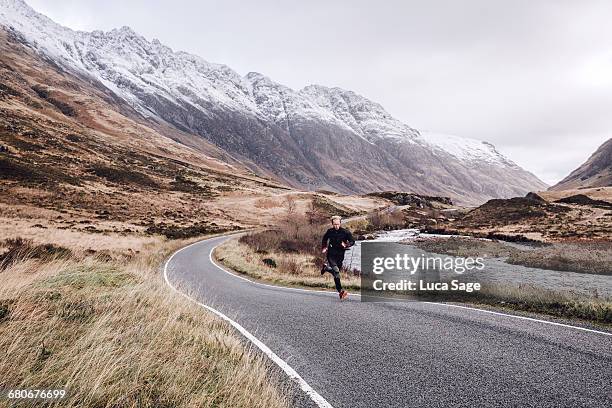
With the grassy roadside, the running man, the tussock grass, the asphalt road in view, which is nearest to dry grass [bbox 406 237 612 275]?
the tussock grass

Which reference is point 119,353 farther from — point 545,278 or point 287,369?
point 545,278

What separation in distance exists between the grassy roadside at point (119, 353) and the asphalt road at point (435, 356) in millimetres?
895

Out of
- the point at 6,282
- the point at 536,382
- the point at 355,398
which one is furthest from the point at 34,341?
the point at 536,382

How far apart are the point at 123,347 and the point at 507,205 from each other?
2745 inches

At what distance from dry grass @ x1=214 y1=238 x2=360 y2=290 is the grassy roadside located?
28.0 ft

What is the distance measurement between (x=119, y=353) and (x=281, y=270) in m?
17.3

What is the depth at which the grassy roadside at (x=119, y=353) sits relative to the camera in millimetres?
3580

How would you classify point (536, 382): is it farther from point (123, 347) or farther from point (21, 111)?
point (21, 111)

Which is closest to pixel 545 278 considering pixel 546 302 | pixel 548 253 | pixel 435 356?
pixel 548 253

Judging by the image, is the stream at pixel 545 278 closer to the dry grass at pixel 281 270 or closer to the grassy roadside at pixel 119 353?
the dry grass at pixel 281 270

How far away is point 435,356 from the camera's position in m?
5.55

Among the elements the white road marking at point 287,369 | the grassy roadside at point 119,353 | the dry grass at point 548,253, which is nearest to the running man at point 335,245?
the white road marking at point 287,369

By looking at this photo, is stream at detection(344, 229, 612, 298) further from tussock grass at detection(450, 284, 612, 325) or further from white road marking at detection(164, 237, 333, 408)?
white road marking at detection(164, 237, 333, 408)

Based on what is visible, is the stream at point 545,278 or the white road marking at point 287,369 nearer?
the white road marking at point 287,369
